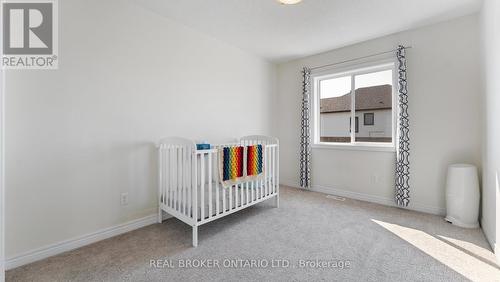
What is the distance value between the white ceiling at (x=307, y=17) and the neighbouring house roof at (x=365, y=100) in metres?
0.72

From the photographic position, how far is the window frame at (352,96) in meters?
2.81

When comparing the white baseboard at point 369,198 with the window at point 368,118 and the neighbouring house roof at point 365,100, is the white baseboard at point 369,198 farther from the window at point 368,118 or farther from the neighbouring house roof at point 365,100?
the neighbouring house roof at point 365,100

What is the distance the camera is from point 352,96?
326 centimetres

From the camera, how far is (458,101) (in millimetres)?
2365

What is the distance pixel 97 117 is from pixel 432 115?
→ 361cm

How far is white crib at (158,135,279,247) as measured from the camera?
6.09 ft

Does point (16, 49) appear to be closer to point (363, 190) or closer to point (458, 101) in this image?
point (363, 190)

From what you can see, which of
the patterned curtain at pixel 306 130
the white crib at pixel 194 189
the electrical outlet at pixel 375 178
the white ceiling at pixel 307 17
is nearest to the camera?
the white crib at pixel 194 189

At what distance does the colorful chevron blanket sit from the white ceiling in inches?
57.4

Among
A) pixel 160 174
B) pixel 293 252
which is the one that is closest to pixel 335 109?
pixel 293 252

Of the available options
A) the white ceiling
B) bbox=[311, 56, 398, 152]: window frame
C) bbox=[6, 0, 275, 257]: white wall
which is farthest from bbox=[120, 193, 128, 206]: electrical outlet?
bbox=[311, 56, 398, 152]: window frame

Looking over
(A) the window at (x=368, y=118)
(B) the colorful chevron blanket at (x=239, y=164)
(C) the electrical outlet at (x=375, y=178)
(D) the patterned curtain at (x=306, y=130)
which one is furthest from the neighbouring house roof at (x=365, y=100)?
(B) the colorful chevron blanket at (x=239, y=164)

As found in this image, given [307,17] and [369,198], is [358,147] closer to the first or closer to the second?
[369,198]

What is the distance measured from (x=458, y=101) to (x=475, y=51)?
535 millimetres
